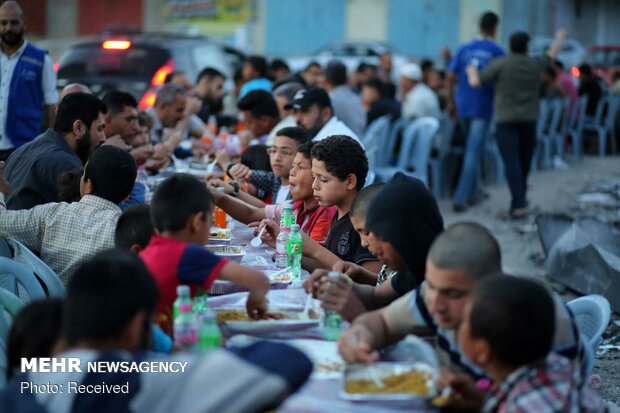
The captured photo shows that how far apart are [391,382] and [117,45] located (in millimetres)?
9833

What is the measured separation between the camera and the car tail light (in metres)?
11.1

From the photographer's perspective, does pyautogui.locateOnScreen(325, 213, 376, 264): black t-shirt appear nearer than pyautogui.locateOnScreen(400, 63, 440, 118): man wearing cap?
Yes

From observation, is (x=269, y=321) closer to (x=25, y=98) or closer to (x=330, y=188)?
(x=330, y=188)

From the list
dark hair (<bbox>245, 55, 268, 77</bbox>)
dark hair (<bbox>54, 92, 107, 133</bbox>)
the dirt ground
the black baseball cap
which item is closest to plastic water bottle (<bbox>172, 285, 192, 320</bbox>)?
the dirt ground

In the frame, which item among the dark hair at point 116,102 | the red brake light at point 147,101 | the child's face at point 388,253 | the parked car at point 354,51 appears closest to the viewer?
the child's face at point 388,253

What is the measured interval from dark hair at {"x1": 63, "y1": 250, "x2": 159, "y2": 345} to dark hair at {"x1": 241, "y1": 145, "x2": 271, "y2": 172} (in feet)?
15.9

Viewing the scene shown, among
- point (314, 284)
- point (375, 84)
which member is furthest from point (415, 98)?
point (314, 284)

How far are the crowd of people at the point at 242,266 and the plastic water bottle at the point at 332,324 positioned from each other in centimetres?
4

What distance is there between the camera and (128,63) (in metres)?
12.0

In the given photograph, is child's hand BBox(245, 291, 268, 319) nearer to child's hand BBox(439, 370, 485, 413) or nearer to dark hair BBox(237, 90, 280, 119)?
child's hand BBox(439, 370, 485, 413)

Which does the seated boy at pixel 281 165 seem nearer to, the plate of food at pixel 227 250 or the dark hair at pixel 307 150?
the dark hair at pixel 307 150

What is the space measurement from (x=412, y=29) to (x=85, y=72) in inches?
779

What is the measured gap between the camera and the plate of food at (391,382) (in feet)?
9.54

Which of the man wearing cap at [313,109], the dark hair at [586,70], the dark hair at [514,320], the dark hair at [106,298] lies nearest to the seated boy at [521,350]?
the dark hair at [514,320]
